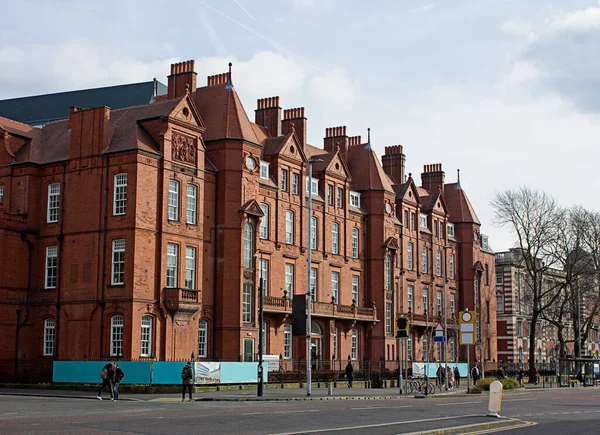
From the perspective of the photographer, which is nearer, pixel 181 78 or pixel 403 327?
pixel 403 327

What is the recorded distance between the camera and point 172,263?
49688mm

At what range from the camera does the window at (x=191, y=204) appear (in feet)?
168

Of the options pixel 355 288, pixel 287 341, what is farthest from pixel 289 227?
pixel 355 288

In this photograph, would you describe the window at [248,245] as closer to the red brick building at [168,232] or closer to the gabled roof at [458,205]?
the red brick building at [168,232]

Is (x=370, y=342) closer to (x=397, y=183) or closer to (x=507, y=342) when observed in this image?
(x=397, y=183)

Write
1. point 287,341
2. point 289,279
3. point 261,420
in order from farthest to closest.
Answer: point 289,279, point 287,341, point 261,420

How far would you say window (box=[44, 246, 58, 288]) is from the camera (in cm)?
5028

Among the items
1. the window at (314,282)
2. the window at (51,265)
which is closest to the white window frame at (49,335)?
the window at (51,265)

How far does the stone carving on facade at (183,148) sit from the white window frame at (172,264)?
207 inches

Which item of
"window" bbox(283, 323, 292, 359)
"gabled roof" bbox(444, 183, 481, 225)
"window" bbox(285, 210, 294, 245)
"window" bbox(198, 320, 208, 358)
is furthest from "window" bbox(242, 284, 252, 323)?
"gabled roof" bbox(444, 183, 481, 225)

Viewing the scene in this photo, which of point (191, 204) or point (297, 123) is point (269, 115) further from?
point (191, 204)

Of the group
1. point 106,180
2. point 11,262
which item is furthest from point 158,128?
point 11,262

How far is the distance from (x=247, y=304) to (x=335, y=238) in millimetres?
15452

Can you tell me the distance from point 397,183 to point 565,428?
57.7m
